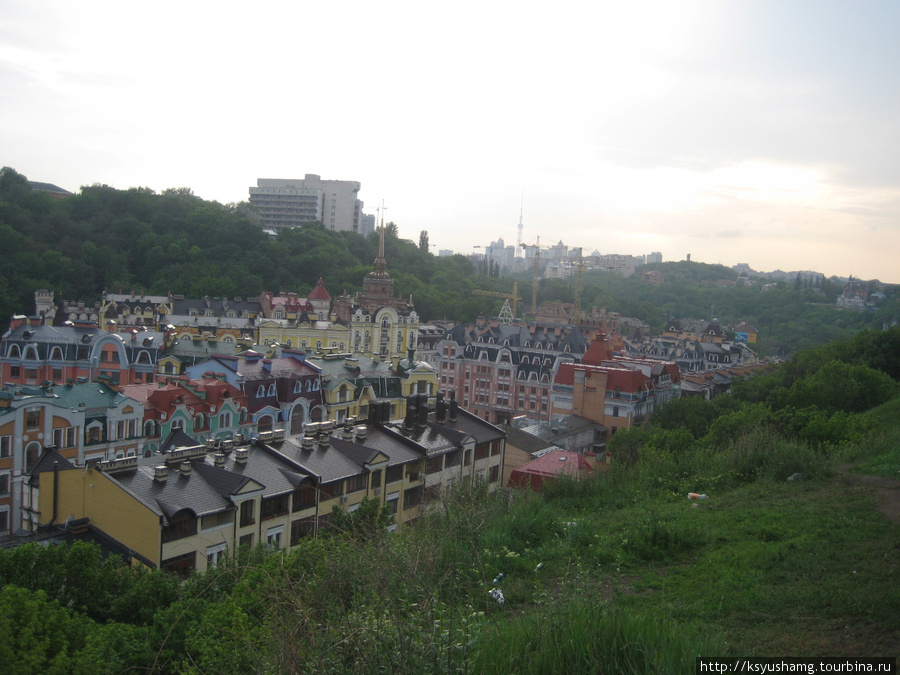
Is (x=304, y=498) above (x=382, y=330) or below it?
below

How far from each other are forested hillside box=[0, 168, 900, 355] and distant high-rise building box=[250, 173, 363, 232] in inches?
647

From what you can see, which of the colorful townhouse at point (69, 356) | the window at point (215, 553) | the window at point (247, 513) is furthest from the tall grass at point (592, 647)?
the colorful townhouse at point (69, 356)

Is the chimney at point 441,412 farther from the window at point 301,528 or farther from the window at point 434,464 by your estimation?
the window at point 301,528

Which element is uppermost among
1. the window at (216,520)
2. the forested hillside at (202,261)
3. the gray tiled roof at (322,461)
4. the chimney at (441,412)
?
the forested hillside at (202,261)

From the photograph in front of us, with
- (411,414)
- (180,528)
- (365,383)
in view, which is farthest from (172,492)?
(365,383)

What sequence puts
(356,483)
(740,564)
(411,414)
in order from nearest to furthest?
(740,564) < (356,483) < (411,414)

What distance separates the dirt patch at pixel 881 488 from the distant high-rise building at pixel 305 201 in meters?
111

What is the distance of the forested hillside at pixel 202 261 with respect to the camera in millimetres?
63219

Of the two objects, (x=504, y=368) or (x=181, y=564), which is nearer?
(x=181, y=564)

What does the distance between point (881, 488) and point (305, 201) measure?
113563 mm

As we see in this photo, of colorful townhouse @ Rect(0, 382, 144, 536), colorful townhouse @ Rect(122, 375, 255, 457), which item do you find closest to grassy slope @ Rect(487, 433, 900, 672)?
colorful townhouse @ Rect(0, 382, 144, 536)

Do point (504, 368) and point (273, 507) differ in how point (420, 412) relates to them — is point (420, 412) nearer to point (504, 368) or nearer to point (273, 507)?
point (273, 507)

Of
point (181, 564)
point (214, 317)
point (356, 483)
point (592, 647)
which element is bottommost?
point (181, 564)

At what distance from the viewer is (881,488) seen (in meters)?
11.3
